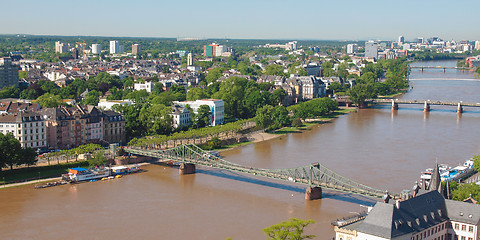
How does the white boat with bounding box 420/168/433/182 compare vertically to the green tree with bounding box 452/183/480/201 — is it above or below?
below

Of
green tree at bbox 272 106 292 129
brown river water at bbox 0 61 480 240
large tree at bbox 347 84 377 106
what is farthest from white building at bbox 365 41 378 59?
brown river water at bbox 0 61 480 240

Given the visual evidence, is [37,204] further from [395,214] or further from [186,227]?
[395,214]

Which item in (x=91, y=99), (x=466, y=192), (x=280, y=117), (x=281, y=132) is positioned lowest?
A: (x=281, y=132)

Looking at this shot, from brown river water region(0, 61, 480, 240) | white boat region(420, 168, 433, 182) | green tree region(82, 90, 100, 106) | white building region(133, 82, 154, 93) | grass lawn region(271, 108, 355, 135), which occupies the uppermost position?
white building region(133, 82, 154, 93)

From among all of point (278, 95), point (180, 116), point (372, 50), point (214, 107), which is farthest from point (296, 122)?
point (372, 50)

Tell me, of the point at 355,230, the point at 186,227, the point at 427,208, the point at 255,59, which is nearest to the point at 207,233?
the point at 186,227

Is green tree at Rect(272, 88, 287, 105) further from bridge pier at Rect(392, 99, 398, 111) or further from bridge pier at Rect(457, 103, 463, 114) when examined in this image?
bridge pier at Rect(457, 103, 463, 114)

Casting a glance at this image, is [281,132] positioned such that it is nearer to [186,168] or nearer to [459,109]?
[186,168]
